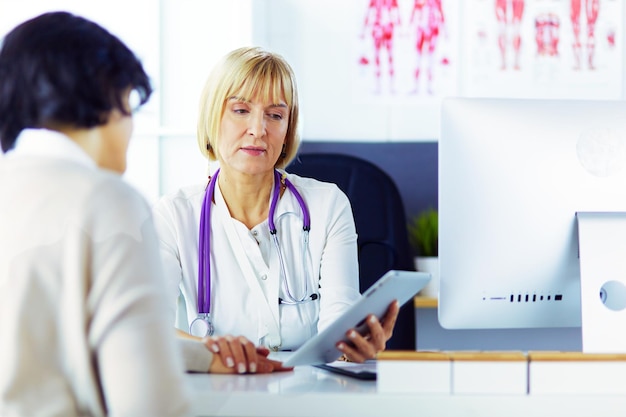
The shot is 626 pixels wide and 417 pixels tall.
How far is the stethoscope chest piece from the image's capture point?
5.99ft

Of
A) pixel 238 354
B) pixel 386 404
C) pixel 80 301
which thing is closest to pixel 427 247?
pixel 238 354

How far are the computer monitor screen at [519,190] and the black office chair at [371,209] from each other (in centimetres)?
95

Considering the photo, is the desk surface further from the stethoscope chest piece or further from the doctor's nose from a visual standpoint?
the doctor's nose

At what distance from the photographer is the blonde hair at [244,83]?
6.31ft

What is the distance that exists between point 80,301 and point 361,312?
1.89ft

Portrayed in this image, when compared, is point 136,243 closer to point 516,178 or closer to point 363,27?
point 516,178

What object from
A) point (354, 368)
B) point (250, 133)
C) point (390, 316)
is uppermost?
point (250, 133)

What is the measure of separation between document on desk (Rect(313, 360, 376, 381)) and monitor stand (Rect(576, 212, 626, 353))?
36cm

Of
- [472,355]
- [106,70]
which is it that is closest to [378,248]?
[472,355]

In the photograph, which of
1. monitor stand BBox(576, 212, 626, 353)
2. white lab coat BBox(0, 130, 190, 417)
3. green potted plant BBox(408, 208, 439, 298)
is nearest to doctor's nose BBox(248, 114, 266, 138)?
monitor stand BBox(576, 212, 626, 353)

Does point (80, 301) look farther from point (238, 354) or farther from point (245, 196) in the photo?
point (245, 196)

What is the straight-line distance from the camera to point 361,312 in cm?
133

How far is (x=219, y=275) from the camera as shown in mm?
1894

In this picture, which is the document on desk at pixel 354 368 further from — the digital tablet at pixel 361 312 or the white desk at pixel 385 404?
the white desk at pixel 385 404
